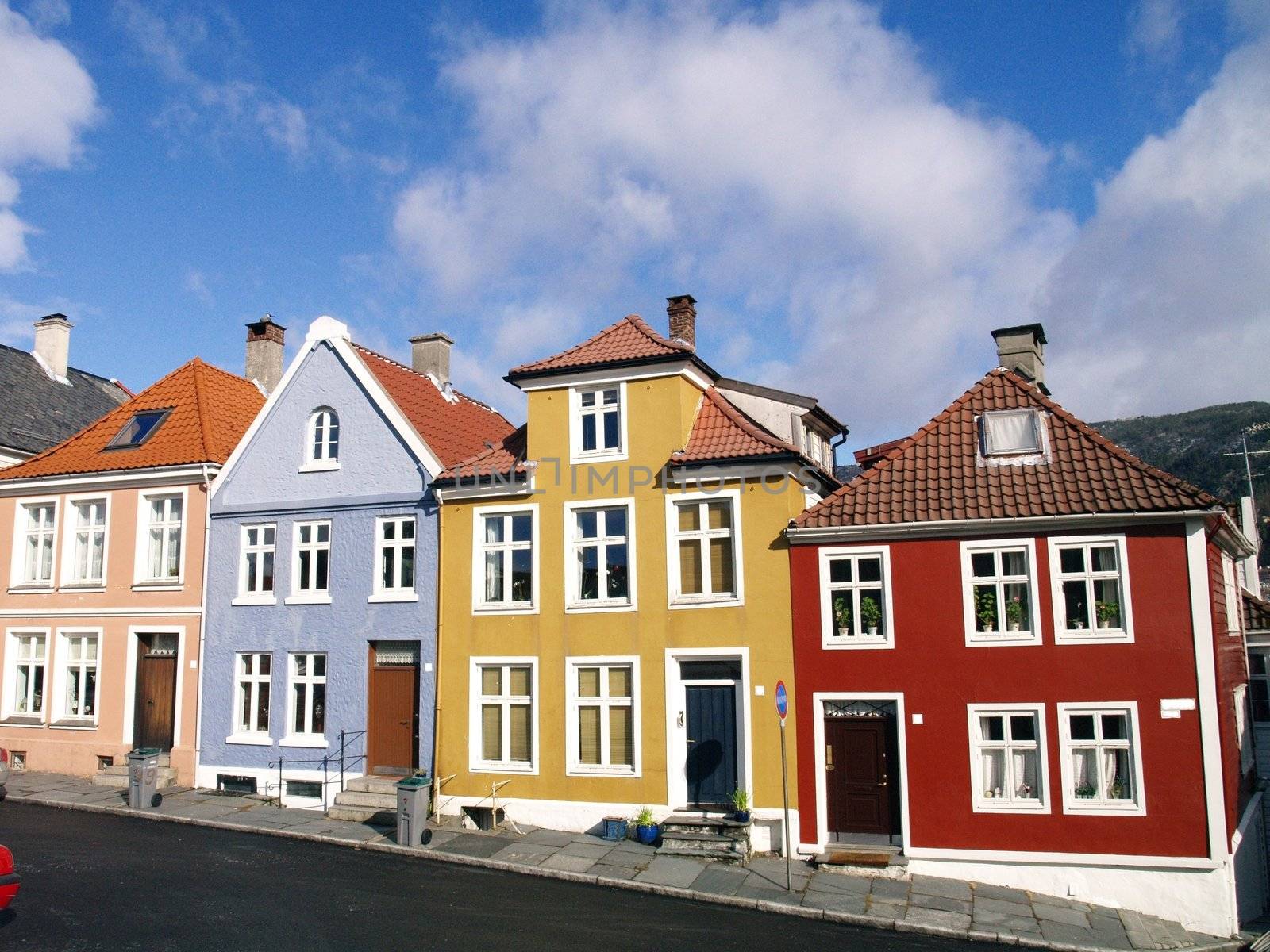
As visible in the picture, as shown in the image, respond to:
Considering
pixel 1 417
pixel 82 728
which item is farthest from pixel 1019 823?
pixel 1 417

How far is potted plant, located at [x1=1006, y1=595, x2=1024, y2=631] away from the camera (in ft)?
59.3

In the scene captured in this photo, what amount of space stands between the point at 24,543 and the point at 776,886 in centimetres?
2197

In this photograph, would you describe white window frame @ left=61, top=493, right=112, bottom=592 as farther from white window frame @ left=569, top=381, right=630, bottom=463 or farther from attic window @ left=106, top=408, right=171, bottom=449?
white window frame @ left=569, top=381, right=630, bottom=463

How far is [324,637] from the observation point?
896 inches

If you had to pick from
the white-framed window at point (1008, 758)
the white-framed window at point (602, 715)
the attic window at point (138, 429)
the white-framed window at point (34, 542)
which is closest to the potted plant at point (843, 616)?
the white-framed window at point (1008, 758)

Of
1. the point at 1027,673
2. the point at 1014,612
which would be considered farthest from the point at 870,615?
the point at 1027,673

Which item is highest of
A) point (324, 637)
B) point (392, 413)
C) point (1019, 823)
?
point (392, 413)

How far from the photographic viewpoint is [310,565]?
923 inches

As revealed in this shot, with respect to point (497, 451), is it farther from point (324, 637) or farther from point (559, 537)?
point (324, 637)

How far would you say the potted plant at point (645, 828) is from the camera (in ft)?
62.0

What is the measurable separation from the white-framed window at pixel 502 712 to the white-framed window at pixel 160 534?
9160 mm

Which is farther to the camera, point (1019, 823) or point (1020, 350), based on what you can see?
point (1020, 350)

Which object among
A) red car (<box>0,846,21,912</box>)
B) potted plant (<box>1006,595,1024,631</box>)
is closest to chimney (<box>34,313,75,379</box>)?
red car (<box>0,846,21,912</box>)

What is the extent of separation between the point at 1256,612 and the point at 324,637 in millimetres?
21894
